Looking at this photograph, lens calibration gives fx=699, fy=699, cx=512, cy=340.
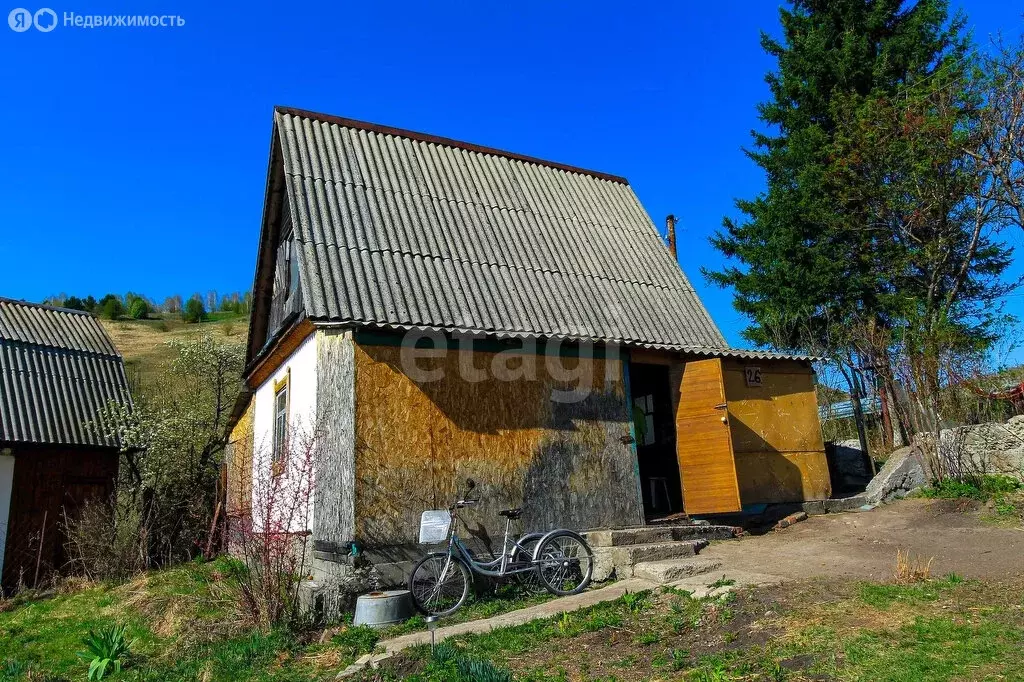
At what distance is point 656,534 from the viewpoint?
8.87 m

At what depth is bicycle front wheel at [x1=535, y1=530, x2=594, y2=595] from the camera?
776 cm

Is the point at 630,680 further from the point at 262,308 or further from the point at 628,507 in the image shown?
the point at 262,308

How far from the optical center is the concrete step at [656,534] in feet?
27.9

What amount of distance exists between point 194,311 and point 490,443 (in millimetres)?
45960

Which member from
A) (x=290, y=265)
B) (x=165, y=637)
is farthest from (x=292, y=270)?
(x=165, y=637)

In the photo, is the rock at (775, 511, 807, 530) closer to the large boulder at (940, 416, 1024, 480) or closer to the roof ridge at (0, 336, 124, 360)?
the large boulder at (940, 416, 1024, 480)

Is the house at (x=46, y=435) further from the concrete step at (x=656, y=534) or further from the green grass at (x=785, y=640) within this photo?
the green grass at (x=785, y=640)

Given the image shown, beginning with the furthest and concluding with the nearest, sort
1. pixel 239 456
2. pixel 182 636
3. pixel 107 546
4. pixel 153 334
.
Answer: pixel 153 334
pixel 239 456
pixel 107 546
pixel 182 636

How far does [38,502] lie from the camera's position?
13.8 metres

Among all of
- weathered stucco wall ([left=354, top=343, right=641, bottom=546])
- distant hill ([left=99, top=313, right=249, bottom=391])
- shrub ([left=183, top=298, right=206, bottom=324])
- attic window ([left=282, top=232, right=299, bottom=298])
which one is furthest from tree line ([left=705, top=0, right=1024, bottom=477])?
shrub ([left=183, top=298, right=206, bottom=324])

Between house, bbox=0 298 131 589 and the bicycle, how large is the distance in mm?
8596

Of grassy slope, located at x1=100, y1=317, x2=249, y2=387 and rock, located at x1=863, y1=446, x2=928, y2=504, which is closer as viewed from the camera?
rock, located at x1=863, y1=446, x2=928, y2=504

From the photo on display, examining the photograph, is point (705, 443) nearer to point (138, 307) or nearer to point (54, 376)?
point (54, 376)

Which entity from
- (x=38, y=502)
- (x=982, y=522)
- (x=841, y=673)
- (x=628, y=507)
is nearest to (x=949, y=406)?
(x=982, y=522)
